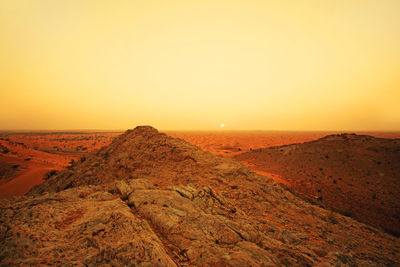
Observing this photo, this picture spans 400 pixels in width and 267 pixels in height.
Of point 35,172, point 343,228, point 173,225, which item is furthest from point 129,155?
point 35,172

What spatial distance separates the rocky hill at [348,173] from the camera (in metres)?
9.33

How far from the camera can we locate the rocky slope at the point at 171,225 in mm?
2334

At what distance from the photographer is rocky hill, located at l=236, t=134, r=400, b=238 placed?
9328mm

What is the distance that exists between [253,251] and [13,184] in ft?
48.3

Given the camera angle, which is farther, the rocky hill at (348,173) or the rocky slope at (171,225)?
the rocky hill at (348,173)

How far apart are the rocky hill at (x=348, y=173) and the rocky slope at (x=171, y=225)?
12.9 feet

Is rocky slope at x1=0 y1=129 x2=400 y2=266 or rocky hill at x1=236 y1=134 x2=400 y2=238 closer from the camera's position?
rocky slope at x1=0 y1=129 x2=400 y2=266

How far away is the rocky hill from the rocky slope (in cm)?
392

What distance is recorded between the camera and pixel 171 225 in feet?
10.6

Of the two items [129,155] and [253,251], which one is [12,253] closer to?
[253,251]

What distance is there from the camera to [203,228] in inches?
130

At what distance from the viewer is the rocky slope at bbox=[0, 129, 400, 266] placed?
2.33 m

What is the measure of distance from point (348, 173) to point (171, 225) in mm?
16055

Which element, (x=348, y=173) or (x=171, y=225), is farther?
(x=348, y=173)
